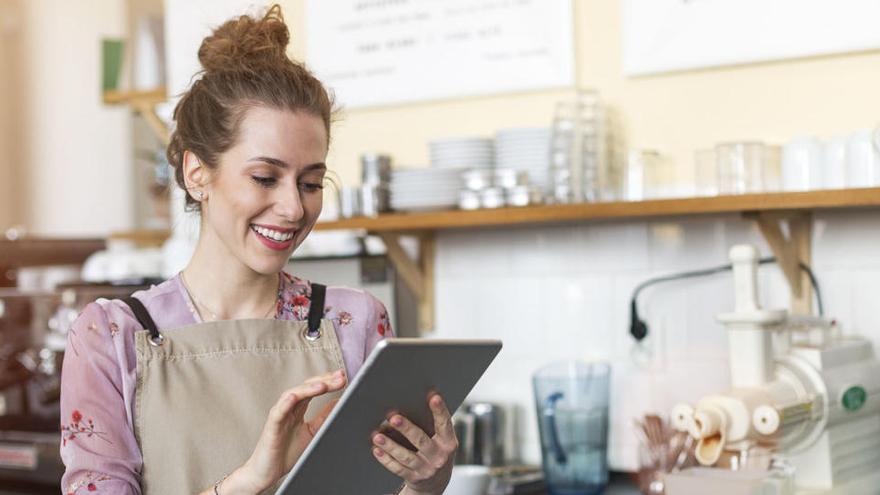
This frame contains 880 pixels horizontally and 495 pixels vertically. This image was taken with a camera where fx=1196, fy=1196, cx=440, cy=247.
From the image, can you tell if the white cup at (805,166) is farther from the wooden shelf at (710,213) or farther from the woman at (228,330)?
the woman at (228,330)

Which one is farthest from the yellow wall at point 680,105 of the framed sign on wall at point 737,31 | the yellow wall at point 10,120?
the yellow wall at point 10,120

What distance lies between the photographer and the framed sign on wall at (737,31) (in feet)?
7.68

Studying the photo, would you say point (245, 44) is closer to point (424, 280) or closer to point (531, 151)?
point (531, 151)

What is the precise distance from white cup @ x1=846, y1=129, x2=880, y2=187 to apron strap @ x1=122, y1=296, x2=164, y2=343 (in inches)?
54.0

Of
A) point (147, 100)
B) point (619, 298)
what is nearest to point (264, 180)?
point (619, 298)

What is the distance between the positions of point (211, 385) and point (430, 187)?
1.16m

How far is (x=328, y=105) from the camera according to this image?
5.18 feet

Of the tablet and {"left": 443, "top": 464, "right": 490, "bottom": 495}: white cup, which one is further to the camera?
{"left": 443, "top": 464, "right": 490, "bottom": 495}: white cup

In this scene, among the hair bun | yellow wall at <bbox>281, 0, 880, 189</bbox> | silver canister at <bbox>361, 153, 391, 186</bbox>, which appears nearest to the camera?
the hair bun

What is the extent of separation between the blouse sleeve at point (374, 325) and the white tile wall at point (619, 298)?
1117mm

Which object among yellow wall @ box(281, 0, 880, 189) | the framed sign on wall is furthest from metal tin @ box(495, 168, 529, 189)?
the framed sign on wall

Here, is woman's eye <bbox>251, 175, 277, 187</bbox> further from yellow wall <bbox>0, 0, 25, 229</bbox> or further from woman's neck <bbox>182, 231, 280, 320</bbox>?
yellow wall <bbox>0, 0, 25, 229</bbox>

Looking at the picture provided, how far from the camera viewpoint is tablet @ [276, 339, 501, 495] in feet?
3.99

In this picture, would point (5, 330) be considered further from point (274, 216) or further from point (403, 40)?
point (274, 216)
